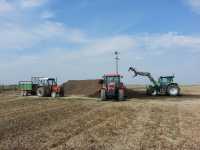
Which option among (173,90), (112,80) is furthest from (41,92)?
(173,90)

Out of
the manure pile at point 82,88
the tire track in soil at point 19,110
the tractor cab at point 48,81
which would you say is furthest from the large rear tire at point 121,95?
the tractor cab at point 48,81

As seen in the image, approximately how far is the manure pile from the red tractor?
26.2 feet

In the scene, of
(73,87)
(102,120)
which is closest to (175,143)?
(102,120)

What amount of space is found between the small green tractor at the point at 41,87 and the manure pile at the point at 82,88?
135 inches

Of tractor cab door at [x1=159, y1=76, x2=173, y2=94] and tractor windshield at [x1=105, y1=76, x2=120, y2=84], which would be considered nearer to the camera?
tractor windshield at [x1=105, y1=76, x2=120, y2=84]

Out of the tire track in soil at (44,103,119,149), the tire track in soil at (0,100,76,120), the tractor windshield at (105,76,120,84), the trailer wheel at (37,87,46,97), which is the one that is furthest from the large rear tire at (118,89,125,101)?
the tire track in soil at (44,103,119,149)

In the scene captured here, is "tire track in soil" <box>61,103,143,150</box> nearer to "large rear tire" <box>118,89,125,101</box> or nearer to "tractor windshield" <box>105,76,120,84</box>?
"large rear tire" <box>118,89,125,101</box>

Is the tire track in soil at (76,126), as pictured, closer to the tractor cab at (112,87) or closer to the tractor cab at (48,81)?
the tractor cab at (112,87)

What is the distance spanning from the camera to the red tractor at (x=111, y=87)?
31.1m

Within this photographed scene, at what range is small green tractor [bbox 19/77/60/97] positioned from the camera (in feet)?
123

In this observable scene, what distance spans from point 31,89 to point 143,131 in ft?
90.9

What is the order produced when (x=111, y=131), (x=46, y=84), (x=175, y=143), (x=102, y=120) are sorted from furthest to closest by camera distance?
(x=46, y=84) → (x=102, y=120) → (x=111, y=131) → (x=175, y=143)

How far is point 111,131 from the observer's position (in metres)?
14.0

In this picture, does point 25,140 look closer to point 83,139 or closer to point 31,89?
point 83,139
